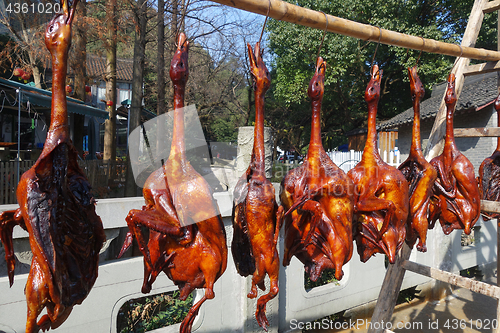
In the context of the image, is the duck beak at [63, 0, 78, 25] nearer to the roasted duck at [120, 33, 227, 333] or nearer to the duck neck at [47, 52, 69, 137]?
the duck neck at [47, 52, 69, 137]

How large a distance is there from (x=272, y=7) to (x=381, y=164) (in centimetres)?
134

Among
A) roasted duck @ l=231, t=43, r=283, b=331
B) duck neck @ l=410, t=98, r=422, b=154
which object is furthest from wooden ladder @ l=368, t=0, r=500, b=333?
roasted duck @ l=231, t=43, r=283, b=331

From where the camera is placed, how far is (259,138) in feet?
5.95

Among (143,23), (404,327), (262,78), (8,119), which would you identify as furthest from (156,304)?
(8,119)

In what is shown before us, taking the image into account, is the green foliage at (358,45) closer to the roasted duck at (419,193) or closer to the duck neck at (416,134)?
the duck neck at (416,134)

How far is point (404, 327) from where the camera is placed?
19.1ft

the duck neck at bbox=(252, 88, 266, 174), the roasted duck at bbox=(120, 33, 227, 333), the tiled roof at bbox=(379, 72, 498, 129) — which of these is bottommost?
the roasted duck at bbox=(120, 33, 227, 333)

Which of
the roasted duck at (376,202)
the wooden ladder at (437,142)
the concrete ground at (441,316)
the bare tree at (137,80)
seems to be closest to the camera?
the roasted duck at (376,202)

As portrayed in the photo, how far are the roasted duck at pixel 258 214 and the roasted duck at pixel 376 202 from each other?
80 cm

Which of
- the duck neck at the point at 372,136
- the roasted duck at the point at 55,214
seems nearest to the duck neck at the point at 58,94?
the roasted duck at the point at 55,214

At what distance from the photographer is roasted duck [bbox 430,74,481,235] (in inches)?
115

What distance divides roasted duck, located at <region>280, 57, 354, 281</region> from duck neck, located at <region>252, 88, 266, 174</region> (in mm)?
368

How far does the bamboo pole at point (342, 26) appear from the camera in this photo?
6.45 ft

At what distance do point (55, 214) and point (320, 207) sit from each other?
1.39 metres
